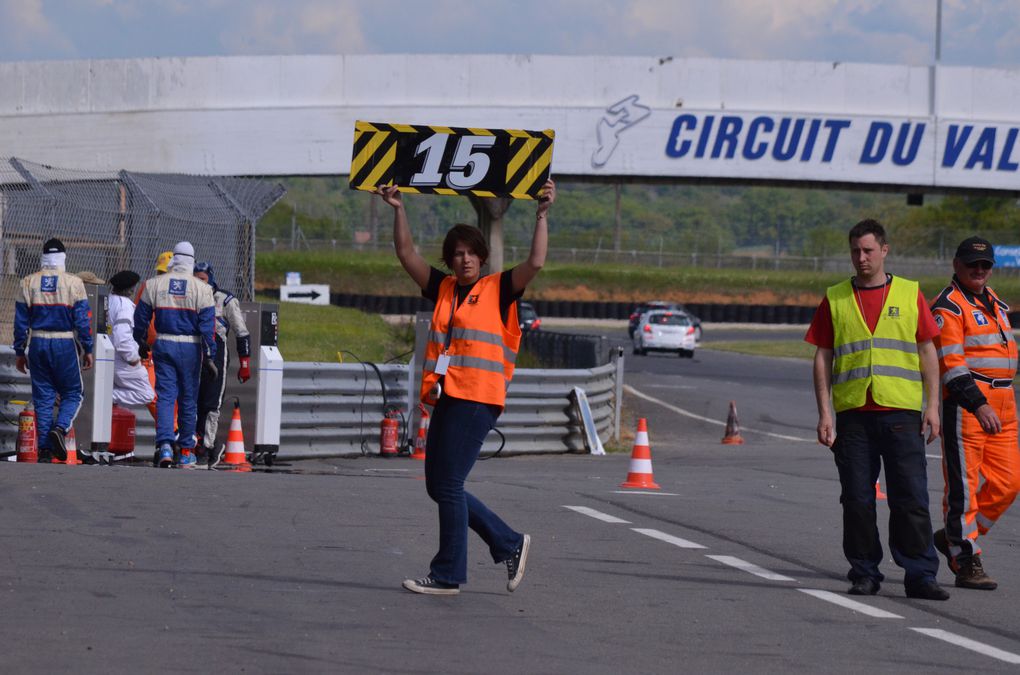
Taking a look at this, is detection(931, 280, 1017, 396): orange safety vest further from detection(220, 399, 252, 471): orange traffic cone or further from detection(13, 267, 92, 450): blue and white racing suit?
detection(13, 267, 92, 450): blue and white racing suit

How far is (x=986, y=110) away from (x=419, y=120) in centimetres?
1160

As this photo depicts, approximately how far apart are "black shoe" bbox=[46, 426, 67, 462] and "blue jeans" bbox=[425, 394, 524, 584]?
24.7 feet

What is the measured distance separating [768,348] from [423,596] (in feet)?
169

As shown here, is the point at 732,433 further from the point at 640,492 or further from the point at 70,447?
the point at 70,447

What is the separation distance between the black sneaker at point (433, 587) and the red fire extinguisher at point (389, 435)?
973cm

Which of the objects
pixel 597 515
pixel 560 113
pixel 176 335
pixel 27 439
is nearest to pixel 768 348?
pixel 560 113

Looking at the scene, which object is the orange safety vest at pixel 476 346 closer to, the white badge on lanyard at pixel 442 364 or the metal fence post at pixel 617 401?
the white badge on lanyard at pixel 442 364

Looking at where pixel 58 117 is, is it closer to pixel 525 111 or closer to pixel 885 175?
pixel 525 111

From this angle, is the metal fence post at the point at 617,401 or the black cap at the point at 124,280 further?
the metal fence post at the point at 617,401

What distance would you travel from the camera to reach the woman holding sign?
7.42m

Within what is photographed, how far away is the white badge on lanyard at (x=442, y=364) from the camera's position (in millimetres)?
7434

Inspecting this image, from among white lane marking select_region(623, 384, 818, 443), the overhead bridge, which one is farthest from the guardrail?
the overhead bridge

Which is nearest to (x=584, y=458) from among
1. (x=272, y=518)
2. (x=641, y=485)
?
(x=641, y=485)

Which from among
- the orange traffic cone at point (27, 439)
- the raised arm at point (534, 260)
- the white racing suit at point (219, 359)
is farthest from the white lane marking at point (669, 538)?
the orange traffic cone at point (27, 439)
